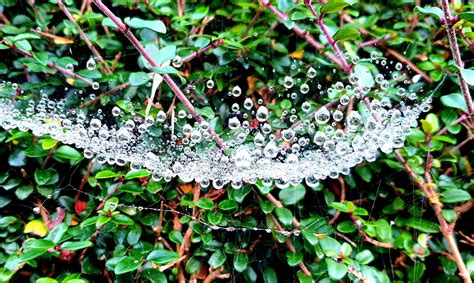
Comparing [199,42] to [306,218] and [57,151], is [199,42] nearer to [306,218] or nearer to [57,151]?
[57,151]

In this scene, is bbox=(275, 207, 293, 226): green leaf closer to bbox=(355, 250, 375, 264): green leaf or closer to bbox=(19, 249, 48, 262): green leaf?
bbox=(355, 250, 375, 264): green leaf

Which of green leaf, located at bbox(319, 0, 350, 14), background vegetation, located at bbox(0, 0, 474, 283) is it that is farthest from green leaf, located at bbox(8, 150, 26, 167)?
green leaf, located at bbox(319, 0, 350, 14)

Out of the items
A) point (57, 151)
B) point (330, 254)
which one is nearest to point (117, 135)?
point (57, 151)

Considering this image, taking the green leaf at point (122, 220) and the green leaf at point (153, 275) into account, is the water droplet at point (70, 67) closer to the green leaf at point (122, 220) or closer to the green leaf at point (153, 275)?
the green leaf at point (122, 220)

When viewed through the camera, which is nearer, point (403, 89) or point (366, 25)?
point (403, 89)

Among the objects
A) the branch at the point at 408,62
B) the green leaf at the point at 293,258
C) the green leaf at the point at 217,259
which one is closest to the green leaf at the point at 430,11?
the branch at the point at 408,62

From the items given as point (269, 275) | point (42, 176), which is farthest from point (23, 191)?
point (269, 275)
